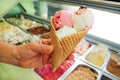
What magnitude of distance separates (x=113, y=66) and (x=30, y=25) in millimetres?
1700

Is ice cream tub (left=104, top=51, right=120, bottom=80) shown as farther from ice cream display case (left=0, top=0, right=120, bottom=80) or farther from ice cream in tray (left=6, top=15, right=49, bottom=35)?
ice cream in tray (left=6, top=15, right=49, bottom=35)

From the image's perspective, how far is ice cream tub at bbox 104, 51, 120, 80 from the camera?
164 centimetres

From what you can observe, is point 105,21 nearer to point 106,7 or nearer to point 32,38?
point 106,7

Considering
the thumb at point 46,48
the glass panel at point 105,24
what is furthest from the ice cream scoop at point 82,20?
the glass panel at point 105,24

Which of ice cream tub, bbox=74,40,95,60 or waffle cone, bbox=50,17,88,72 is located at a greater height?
waffle cone, bbox=50,17,88,72

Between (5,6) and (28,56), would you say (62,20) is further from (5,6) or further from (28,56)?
(5,6)

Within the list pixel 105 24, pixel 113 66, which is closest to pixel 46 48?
pixel 113 66

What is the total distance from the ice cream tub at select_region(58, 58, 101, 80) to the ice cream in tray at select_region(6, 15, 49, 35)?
1041mm

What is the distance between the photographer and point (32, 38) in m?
2.27

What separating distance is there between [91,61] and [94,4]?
2.27 ft

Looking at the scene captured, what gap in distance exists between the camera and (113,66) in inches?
69.3

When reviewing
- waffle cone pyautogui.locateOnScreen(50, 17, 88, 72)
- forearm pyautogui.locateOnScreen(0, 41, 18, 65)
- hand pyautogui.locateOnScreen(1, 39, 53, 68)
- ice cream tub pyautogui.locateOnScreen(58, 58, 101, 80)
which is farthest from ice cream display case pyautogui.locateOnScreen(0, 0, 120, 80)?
forearm pyautogui.locateOnScreen(0, 41, 18, 65)

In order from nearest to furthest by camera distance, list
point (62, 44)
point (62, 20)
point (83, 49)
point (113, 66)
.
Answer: point (62, 44) < point (62, 20) < point (113, 66) < point (83, 49)

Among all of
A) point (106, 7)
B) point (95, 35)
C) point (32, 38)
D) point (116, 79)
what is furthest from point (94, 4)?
point (32, 38)
